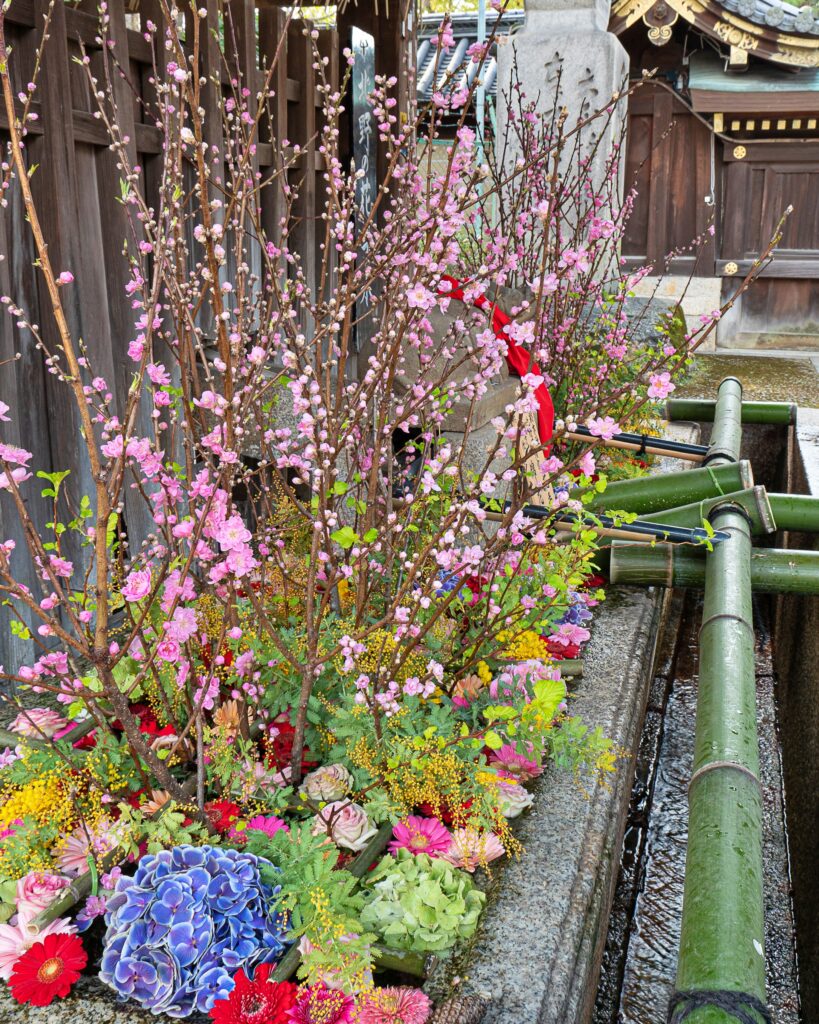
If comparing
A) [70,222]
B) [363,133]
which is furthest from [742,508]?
[70,222]

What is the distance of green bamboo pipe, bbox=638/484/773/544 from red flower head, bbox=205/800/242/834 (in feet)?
6.42

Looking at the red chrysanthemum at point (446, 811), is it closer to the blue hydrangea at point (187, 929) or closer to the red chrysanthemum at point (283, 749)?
the red chrysanthemum at point (283, 749)

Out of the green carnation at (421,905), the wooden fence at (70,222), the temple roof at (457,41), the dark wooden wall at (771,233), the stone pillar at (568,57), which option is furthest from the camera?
the temple roof at (457,41)

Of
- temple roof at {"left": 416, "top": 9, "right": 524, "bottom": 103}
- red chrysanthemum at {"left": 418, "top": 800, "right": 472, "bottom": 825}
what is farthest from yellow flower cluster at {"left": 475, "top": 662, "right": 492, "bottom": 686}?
temple roof at {"left": 416, "top": 9, "right": 524, "bottom": 103}

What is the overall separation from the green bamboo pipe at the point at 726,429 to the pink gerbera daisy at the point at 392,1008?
276 cm

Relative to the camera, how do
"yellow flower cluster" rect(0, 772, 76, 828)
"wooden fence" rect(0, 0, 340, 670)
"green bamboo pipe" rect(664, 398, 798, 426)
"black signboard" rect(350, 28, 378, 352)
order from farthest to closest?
"green bamboo pipe" rect(664, 398, 798, 426) → "black signboard" rect(350, 28, 378, 352) → "wooden fence" rect(0, 0, 340, 670) → "yellow flower cluster" rect(0, 772, 76, 828)

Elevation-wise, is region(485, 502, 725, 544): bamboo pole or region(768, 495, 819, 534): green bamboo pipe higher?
region(485, 502, 725, 544): bamboo pole

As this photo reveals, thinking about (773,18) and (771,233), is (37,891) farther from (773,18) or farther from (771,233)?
(771,233)

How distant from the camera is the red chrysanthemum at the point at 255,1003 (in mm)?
1521

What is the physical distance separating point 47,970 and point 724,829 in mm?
1212

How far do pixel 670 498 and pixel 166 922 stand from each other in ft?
8.65

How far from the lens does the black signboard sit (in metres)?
3.88

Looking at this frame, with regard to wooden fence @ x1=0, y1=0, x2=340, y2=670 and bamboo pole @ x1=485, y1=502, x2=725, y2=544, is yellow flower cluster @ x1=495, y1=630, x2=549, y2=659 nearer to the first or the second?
bamboo pole @ x1=485, y1=502, x2=725, y2=544

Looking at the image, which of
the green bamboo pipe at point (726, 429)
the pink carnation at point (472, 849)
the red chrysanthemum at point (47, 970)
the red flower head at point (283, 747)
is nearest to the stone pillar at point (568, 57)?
the green bamboo pipe at point (726, 429)
